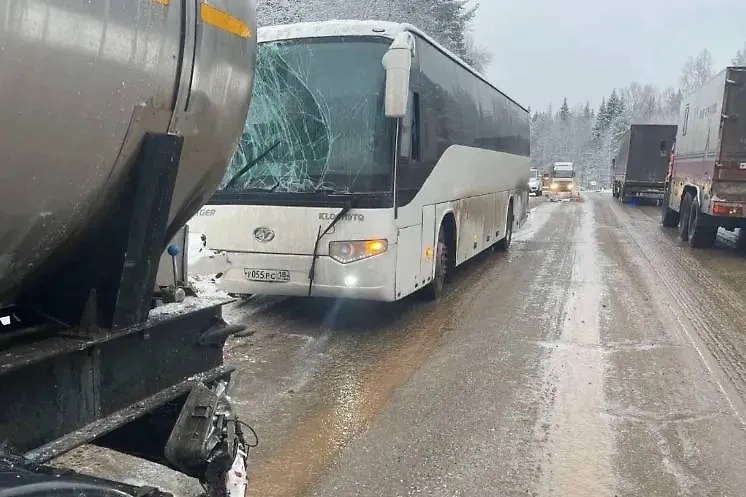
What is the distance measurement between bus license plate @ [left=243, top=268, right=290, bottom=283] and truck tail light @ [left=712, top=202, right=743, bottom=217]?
9.82 meters

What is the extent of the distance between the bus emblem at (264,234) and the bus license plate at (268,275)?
321mm

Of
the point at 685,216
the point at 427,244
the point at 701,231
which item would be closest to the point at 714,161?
the point at 701,231

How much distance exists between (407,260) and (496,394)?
2066 millimetres

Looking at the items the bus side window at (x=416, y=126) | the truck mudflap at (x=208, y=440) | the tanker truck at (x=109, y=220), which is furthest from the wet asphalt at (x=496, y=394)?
the bus side window at (x=416, y=126)

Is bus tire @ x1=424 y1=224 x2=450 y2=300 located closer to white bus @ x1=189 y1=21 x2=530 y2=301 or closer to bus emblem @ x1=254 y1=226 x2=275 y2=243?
white bus @ x1=189 y1=21 x2=530 y2=301

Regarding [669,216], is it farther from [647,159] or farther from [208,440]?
[208,440]

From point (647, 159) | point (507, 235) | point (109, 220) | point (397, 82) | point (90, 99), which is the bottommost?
point (507, 235)

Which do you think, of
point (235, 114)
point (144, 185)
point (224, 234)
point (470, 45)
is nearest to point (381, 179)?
point (224, 234)

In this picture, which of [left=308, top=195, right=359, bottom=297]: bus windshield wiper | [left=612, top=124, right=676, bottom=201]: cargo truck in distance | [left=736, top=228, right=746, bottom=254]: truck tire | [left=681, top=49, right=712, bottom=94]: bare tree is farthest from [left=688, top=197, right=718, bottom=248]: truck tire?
[left=681, top=49, right=712, bottom=94]: bare tree

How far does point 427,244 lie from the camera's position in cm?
748

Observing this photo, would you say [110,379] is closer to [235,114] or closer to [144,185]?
[144,185]

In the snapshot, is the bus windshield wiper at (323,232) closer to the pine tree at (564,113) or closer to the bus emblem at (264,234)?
the bus emblem at (264,234)

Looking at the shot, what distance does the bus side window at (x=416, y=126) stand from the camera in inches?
270

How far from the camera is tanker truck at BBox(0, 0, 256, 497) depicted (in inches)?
68.7
